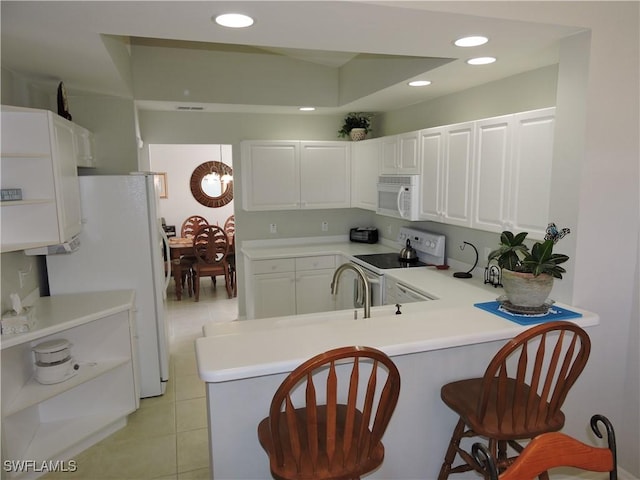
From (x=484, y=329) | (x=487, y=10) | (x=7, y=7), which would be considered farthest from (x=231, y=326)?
(x=487, y=10)

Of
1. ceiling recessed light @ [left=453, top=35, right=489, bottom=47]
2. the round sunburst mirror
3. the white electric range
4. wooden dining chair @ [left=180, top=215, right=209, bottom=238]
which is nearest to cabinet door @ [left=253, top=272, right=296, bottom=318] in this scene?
the white electric range

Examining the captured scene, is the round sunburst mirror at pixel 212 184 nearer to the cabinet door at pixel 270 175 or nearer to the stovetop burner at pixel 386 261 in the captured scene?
the cabinet door at pixel 270 175

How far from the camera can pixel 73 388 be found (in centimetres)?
286

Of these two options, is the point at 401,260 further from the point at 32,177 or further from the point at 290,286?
the point at 32,177

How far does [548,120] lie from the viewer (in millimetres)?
2373

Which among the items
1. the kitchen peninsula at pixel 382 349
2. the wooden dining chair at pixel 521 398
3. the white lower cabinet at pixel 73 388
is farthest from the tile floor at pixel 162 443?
the wooden dining chair at pixel 521 398

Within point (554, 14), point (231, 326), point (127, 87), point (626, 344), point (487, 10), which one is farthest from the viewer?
point (127, 87)

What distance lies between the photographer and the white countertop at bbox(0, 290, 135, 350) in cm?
236

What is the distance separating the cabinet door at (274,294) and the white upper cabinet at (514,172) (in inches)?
81.5

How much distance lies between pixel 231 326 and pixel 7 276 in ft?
4.48

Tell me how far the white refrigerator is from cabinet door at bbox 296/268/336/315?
150 centimetres

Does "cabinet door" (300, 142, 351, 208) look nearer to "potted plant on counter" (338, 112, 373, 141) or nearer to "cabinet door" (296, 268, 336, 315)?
"potted plant on counter" (338, 112, 373, 141)

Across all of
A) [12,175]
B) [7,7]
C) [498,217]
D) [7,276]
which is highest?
[7,7]

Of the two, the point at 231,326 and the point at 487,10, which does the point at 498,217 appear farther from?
the point at 231,326
